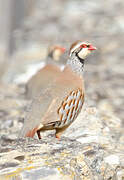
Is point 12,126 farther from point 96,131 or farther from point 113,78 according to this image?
point 113,78

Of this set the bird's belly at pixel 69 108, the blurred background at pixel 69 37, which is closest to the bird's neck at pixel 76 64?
the bird's belly at pixel 69 108

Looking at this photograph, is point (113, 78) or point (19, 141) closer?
point (19, 141)

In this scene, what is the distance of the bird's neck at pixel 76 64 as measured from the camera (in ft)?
15.4

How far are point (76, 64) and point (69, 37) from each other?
7.47 meters

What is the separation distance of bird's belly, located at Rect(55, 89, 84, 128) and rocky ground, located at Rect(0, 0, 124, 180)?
0.61 feet

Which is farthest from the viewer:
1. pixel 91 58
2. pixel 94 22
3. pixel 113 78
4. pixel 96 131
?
pixel 94 22

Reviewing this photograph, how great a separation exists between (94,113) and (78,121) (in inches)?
13.9

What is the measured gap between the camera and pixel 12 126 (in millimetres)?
5617

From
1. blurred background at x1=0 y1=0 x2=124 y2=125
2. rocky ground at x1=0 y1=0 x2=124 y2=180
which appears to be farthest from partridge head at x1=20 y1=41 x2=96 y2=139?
→ blurred background at x1=0 y1=0 x2=124 y2=125

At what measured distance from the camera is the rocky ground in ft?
11.6

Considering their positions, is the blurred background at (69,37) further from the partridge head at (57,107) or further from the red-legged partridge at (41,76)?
the partridge head at (57,107)

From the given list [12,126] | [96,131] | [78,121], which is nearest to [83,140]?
[96,131]

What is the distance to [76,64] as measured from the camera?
470 cm

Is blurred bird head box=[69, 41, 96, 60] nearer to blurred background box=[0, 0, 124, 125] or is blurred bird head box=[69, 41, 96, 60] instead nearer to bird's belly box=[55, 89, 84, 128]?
bird's belly box=[55, 89, 84, 128]
